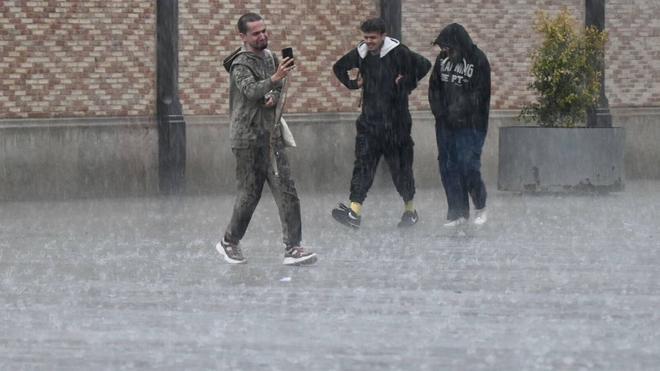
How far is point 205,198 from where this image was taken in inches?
739

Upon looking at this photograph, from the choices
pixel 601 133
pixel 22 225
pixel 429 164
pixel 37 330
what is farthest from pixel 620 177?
pixel 37 330

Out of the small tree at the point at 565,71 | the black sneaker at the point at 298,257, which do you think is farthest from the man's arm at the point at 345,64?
the small tree at the point at 565,71

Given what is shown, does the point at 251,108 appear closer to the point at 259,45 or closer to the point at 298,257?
the point at 259,45

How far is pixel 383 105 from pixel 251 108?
345 cm

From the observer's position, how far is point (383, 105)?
599 inches

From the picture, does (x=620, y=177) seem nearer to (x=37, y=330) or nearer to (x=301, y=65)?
(x=301, y=65)

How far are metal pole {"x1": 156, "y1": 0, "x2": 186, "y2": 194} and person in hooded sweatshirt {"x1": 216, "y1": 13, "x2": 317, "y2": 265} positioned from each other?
282 inches

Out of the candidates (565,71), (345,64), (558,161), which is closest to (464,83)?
(345,64)

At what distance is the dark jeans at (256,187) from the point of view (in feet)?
39.1

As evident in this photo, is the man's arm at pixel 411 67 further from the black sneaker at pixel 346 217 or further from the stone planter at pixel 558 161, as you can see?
the stone planter at pixel 558 161

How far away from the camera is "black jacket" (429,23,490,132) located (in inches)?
589

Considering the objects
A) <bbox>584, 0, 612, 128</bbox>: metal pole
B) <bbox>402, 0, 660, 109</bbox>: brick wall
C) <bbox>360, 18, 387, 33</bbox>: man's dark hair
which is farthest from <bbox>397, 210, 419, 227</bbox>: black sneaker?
<bbox>584, 0, 612, 128</bbox>: metal pole

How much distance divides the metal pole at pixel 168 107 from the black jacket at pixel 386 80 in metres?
4.20

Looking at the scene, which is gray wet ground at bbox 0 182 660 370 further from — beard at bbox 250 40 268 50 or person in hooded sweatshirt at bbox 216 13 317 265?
beard at bbox 250 40 268 50
